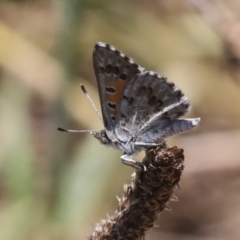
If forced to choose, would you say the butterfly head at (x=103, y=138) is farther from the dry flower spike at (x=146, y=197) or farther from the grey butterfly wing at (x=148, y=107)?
the dry flower spike at (x=146, y=197)

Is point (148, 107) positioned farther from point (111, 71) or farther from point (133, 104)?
point (111, 71)

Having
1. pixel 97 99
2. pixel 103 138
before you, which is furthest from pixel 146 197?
pixel 97 99

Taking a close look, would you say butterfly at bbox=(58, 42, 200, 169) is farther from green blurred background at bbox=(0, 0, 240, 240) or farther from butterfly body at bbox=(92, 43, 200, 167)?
green blurred background at bbox=(0, 0, 240, 240)

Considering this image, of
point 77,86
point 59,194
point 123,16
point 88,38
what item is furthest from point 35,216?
point 123,16

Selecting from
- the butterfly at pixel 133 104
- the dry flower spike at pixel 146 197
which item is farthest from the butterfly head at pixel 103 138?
the dry flower spike at pixel 146 197

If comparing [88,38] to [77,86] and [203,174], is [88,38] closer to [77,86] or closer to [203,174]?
[77,86]

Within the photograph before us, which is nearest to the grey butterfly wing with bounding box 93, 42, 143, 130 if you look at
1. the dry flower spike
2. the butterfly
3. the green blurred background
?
the butterfly

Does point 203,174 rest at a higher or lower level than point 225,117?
lower
